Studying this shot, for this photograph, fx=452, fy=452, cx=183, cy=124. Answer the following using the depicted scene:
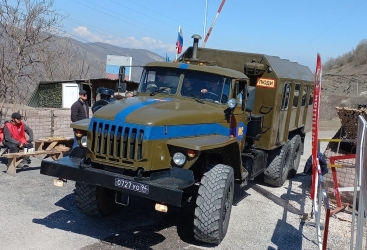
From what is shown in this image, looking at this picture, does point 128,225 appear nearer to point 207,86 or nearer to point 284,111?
point 207,86

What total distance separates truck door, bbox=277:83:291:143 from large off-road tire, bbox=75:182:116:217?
4074mm

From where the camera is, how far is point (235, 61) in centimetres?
864

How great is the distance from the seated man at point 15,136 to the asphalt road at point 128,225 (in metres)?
0.97

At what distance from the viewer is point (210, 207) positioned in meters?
5.51

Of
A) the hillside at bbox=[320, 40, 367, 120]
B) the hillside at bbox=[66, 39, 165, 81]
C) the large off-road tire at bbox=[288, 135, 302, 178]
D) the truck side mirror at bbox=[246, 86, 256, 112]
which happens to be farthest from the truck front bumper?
the hillside at bbox=[66, 39, 165, 81]

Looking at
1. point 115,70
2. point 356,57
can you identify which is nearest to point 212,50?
point 115,70

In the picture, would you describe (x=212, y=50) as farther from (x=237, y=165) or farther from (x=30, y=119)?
(x=30, y=119)

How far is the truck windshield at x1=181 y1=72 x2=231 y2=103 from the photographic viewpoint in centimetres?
671

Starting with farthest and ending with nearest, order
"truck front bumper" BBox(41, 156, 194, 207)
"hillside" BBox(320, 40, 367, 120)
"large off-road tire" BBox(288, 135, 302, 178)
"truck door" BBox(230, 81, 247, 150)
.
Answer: "hillside" BBox(320, 40, 367, 120)
"large off-road tire" BBox(288, 135, 302, 178)
"truck door" BBox(230, 81, 247, 150)
"truck front bumper" BBox(41, 156, 194, 207)

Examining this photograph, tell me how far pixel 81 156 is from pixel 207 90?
209cm

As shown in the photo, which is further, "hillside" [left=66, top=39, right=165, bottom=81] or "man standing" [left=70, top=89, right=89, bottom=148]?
"hillside" [left=66, top=39, right=165, bottom=81]

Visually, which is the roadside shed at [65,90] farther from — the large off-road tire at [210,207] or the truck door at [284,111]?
the large off-road tire at [210,207]

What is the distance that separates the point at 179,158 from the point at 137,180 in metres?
0.62

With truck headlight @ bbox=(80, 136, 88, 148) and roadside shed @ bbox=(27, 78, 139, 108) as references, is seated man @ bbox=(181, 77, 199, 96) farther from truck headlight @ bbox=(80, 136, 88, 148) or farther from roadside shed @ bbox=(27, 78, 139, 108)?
roadside shed @ bbox=(27, 78, 139, 108)
